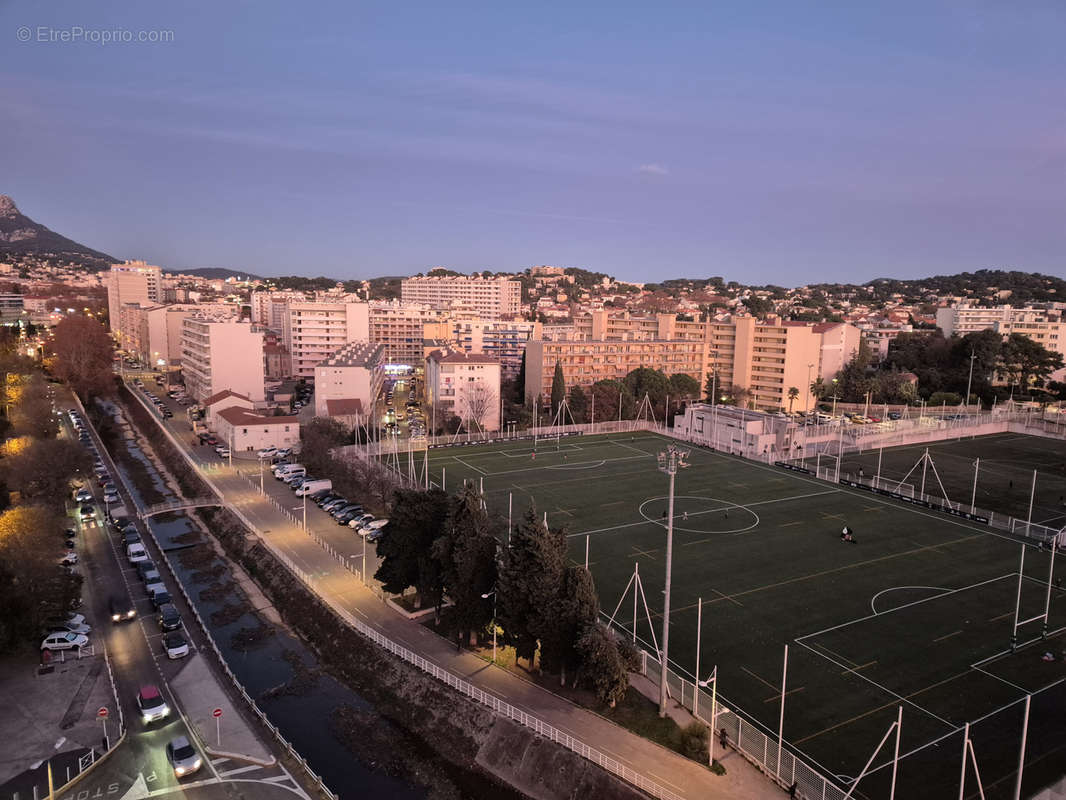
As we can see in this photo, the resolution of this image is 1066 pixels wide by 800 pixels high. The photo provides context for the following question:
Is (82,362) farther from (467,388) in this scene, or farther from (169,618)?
(169,618)

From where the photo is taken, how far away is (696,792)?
1442 cm

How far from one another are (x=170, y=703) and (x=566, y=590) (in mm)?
11512

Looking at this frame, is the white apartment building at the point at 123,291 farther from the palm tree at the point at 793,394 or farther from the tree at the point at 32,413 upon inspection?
the palm tree at the point at 793,394

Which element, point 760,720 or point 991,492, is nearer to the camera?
point 760,720

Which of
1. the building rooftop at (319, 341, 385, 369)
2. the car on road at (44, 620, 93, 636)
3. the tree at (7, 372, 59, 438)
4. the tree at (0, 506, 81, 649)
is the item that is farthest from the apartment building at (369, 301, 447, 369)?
the car on road at (44, 620, 93, 636)

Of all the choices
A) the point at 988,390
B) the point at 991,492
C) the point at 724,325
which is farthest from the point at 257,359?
the point at 988,390

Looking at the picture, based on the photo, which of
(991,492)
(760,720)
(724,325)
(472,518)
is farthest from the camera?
(724,325)

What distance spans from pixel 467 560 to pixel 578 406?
3943 centimetres

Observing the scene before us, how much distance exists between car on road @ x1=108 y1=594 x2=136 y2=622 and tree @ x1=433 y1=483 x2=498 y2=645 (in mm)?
12052

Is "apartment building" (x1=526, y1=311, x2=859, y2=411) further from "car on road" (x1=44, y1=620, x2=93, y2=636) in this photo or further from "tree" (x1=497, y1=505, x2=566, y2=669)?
"tree" (x1=497, y1=505, x2=566, y2=669)

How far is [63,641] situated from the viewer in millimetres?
21781

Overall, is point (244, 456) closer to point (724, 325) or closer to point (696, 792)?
point (696, 792)

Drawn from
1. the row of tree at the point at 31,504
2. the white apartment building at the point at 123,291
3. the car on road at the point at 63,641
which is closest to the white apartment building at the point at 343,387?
the row of tree at the point at 31,504

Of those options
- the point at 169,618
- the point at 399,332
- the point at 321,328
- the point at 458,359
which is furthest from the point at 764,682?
the point at 399,332
